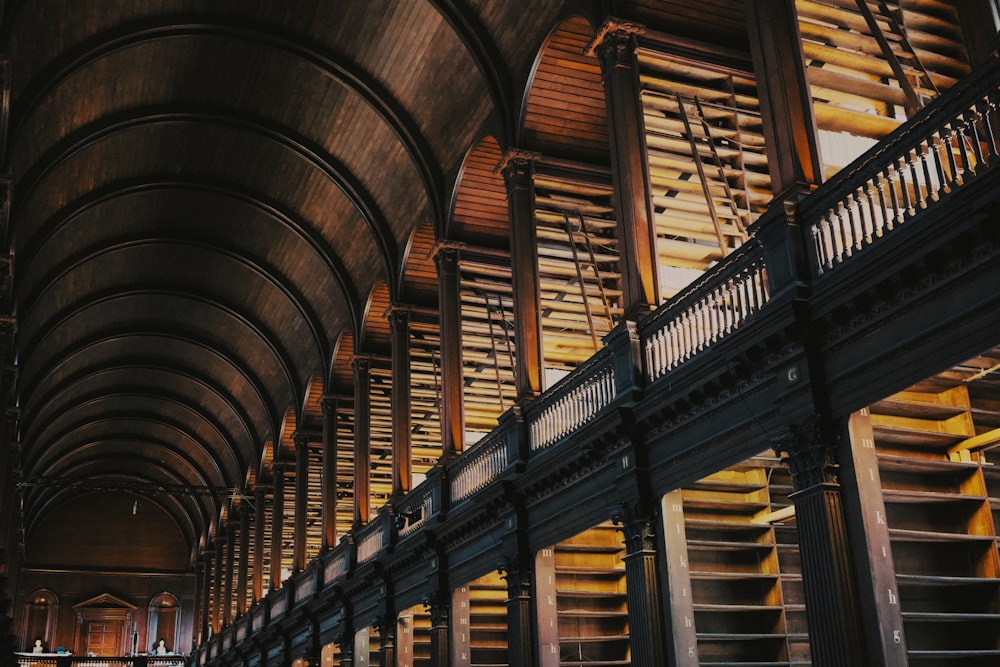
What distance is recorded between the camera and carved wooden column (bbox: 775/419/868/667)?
791 cm

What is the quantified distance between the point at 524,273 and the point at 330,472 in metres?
10.8

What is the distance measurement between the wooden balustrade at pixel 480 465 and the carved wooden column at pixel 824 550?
249 inches

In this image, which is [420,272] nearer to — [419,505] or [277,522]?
[419,505]

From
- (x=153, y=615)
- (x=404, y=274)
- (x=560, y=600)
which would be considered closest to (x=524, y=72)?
(x=404, y=274)

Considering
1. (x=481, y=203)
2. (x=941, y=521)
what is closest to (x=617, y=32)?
(x=481, y=203)

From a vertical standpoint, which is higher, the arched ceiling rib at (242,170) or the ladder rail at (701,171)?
the arched ceiling rib at (242,170)

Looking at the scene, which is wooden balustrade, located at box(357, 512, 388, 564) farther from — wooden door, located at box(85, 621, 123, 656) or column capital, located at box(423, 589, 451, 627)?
wooden door, located at box(85, 621, 123, 656)

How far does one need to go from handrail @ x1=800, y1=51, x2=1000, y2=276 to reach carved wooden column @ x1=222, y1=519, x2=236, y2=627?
31125mm

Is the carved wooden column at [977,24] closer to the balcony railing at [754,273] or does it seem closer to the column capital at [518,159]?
the balcony railing at [754,273]

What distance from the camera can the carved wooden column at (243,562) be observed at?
33000 mm

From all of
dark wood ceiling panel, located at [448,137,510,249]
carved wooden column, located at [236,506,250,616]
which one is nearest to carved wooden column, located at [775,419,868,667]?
dark wood ceiling panel, located at [448,137,510,249]

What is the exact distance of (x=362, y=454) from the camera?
21.8 metres

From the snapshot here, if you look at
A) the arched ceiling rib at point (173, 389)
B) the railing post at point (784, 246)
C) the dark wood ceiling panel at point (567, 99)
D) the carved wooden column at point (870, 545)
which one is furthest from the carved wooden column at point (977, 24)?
the arched ceiling rib at point (173, 389)

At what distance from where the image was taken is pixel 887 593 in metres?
7.93
